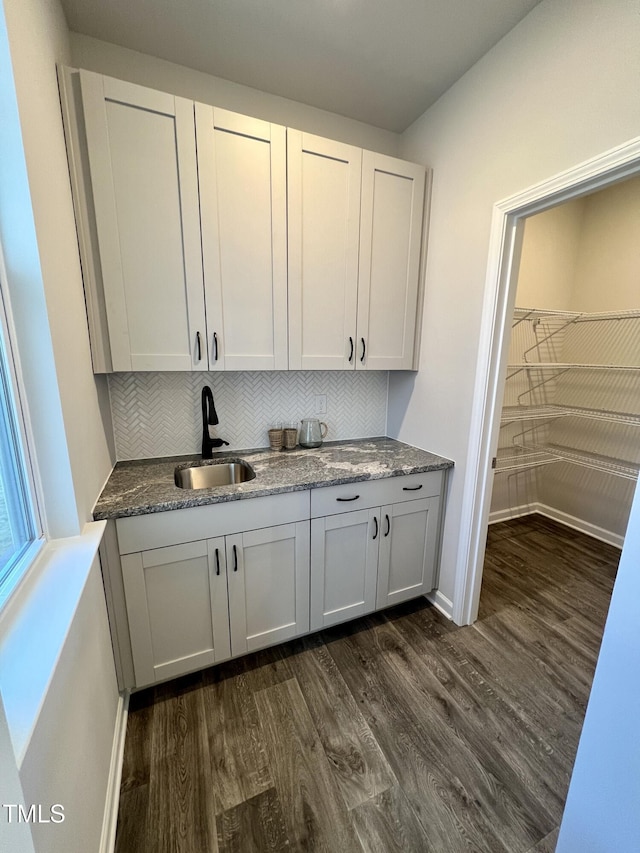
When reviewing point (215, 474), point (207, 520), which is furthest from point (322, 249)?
point (207, 520)

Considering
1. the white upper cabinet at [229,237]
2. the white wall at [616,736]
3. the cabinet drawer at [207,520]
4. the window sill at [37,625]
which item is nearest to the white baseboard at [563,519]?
the white upper cabinet at [229,237]

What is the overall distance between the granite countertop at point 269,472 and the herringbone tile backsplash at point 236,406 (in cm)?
10

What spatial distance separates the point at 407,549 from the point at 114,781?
149cm

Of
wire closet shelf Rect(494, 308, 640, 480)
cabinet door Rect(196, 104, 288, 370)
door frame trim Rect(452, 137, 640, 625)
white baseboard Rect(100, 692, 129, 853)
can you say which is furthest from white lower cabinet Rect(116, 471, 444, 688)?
wire closet shelf Rect(494, 308, 640, 480)

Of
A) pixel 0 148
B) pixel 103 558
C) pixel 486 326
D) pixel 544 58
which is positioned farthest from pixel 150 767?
pixel 544 58

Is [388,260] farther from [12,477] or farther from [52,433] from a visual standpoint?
[12,477]

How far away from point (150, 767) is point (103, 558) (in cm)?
76

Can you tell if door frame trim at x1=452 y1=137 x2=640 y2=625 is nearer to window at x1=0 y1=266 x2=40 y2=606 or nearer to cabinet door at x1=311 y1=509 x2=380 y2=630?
cabinet door at x1=311 y1=509 x2=380 y2=630

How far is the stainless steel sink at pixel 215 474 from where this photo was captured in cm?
179

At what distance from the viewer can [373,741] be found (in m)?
1.31

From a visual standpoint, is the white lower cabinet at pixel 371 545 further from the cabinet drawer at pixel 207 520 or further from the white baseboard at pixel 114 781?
the white baseboard at pixel 114 781

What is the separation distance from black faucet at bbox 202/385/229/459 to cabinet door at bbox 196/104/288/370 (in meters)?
0.24

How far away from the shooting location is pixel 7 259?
2.92 feet

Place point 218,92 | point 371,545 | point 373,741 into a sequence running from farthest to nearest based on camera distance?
point 371,545 < point 218,92 < point 373,741
